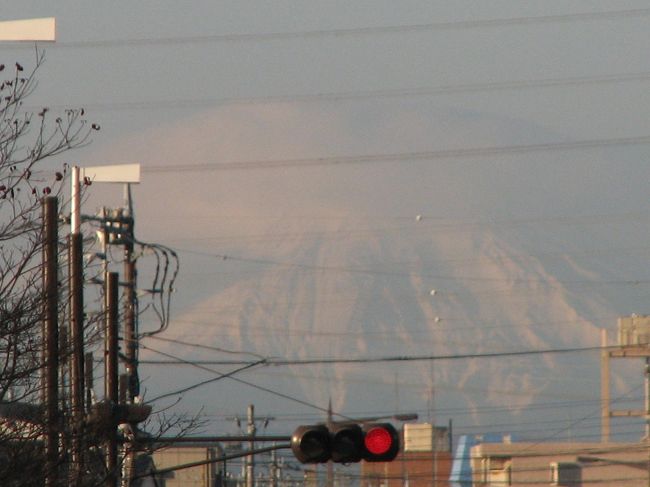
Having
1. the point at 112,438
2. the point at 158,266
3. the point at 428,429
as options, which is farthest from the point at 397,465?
the point at 112,438

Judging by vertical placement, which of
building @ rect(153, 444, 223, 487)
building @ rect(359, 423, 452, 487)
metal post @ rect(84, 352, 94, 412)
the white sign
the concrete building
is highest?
the white sign

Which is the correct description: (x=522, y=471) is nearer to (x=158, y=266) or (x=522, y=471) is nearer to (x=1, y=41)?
(x=158, y=266)

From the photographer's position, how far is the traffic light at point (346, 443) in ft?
69.8

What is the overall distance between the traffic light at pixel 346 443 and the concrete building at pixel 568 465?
52159 mm

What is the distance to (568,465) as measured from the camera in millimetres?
75375

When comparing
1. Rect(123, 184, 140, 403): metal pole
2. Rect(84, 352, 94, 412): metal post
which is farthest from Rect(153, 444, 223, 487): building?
Rect(84, 352, 94, 412): metal post

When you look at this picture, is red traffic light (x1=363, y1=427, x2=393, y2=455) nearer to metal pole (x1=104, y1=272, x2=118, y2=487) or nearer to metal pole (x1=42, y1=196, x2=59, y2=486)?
metal pole (x1=42, y1=196, x2=59, y2=486)

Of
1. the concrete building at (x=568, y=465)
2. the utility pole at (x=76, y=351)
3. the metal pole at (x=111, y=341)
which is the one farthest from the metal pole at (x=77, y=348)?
the concrete building at (x=568, y=465)

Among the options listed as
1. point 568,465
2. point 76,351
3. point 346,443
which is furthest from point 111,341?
point 568,465

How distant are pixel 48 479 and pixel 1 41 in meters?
7.44

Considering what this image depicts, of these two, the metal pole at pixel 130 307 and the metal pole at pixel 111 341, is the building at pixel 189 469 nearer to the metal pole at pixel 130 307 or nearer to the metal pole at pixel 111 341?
the metal pole at pixel 130 307

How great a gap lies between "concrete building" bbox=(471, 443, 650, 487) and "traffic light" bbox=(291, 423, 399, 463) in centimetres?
5216

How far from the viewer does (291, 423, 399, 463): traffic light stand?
69.8 ft

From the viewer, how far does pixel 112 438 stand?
938 inches
